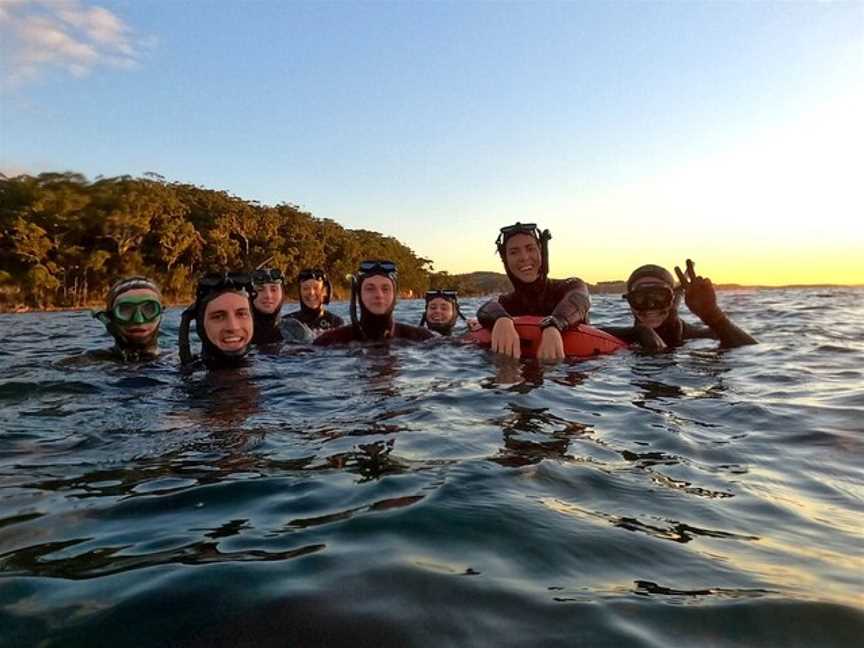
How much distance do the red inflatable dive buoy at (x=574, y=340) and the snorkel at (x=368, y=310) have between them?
193 cm

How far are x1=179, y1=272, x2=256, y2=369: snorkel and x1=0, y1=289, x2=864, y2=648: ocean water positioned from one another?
1.24 meters

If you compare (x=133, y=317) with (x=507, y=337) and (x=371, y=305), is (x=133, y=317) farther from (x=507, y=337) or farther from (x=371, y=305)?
(x=507, y=337)

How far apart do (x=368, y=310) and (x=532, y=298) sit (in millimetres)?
2286

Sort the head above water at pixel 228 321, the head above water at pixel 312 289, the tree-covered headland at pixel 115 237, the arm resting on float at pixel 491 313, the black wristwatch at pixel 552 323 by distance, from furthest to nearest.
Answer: the tree-covered headland at pixel 115 237 → the head above water at pixel 312 289 → the arm resting on float at pixel 491 313 → the black wristwatch at pixel 552 323 → the head above water at pixel 228 321

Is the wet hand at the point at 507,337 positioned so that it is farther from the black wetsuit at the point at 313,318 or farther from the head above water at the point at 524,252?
the black wetsuit at the point at 313,318

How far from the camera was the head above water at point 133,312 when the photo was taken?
25.3ft

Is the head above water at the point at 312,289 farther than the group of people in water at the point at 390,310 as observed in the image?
Yes

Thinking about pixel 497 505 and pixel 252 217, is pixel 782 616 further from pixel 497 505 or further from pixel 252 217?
pixel 252 217

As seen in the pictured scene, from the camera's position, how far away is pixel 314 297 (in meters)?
12.4

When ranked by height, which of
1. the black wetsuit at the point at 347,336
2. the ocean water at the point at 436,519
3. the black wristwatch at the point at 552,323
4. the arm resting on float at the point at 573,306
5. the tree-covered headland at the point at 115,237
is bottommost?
the ocean water at the point at 436,519

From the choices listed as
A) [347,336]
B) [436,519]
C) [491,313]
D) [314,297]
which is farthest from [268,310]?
[436,519]

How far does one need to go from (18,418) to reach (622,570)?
476cm

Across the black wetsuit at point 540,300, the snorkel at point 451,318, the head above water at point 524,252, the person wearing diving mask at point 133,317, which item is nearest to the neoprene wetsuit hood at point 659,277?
the black wetsuit at point 540,300

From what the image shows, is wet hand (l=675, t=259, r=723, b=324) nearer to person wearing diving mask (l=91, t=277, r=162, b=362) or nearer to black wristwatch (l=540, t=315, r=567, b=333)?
black wristwatch (l=540, t=315, r=567, b=333)
